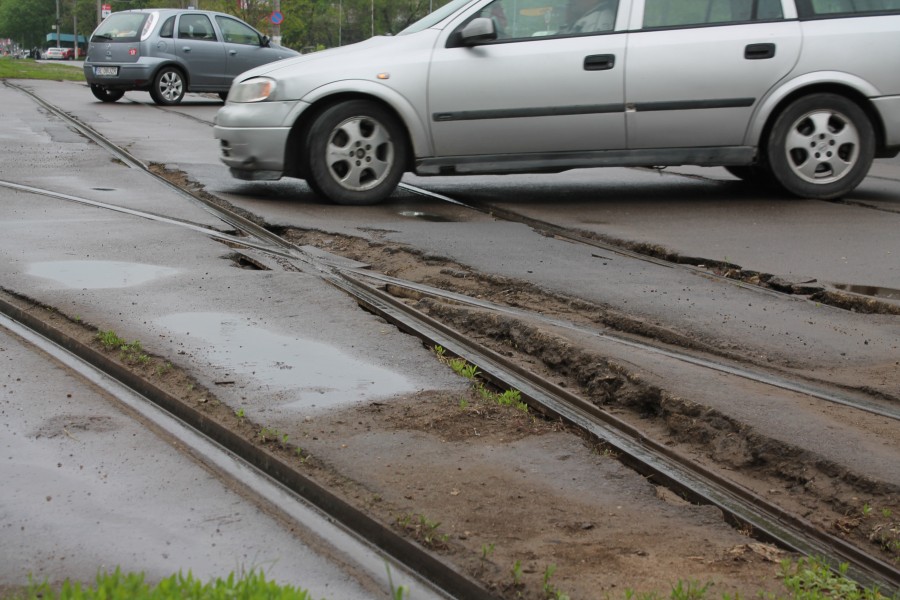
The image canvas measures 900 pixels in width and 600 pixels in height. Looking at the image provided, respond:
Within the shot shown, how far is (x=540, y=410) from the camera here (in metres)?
4.44

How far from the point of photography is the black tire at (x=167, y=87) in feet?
76.1

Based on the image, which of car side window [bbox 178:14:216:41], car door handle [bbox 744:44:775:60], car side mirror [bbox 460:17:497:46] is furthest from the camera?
car side window [bbox 178:14:216:41]

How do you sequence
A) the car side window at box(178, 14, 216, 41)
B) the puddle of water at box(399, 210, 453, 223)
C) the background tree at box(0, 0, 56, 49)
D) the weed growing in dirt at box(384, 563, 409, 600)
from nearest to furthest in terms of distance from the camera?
the weed growing in dirt at box(384, 563, 409, 600)
the puddle of water at box(399, 210, 453, 223)
the car side window at box(178, 14, 216, 41)
the background tree at box(0, 0, 56, 49)

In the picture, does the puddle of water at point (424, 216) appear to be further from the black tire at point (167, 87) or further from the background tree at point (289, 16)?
the background tree at point (289, 16)

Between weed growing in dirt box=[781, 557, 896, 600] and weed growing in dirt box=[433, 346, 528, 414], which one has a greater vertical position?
weed growing in dirt box=[433, 346, 528, 414]

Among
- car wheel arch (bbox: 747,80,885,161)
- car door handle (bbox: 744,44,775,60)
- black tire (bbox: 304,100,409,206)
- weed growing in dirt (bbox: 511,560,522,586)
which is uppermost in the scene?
car door handle (bbox: 744,44,775,60)

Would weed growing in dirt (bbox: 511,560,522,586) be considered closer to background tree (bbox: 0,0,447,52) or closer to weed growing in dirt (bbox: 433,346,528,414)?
weed growing in dirt (bbox: 433,346,528,414)

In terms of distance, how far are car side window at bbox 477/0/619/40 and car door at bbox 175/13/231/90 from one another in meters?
15.5

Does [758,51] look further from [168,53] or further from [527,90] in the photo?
[168,53]

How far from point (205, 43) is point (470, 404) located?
20.9 meters

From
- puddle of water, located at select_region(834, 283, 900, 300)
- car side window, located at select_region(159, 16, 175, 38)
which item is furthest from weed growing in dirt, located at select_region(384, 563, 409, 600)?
car side window, located at select_region(159, 16, 175, 38)

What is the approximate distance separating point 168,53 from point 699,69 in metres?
16.3

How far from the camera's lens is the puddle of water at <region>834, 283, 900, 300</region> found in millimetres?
6293

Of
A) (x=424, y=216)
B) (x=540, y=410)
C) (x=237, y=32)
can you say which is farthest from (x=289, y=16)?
(x=540, y=410)
